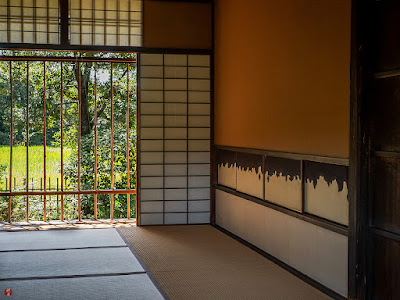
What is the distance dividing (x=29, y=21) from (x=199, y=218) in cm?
296

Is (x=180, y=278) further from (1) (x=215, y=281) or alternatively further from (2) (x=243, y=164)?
(2) (x=243, y=164)

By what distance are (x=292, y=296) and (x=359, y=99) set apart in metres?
1.36

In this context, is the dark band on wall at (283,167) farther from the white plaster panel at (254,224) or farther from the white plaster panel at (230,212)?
the white plaster panel at (230,212)

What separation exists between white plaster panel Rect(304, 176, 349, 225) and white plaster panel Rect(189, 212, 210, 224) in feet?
8.03

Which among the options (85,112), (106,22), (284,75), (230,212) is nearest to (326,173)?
(284,75)

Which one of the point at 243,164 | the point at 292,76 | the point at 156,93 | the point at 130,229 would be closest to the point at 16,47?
the point at 156,93

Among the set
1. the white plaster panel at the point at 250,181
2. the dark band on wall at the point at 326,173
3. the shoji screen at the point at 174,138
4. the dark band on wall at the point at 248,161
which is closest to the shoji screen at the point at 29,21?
the shoji screen at the point at 174,138

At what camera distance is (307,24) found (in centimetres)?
387

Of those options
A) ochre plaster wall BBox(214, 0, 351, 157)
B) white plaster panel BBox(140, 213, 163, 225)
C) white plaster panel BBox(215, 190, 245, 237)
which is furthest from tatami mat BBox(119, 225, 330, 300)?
ochre plaster wall BBox(214, 0, 351, 157)

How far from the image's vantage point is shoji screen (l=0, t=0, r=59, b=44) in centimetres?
580

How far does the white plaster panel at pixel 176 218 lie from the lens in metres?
6.15

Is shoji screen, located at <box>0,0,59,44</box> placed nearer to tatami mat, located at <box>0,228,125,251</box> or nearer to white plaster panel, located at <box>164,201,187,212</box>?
tatami mat, located at <box>0,228,125,251</box>

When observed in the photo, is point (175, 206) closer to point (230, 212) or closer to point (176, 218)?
point (176, 218)

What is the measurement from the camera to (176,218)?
20.2ft
